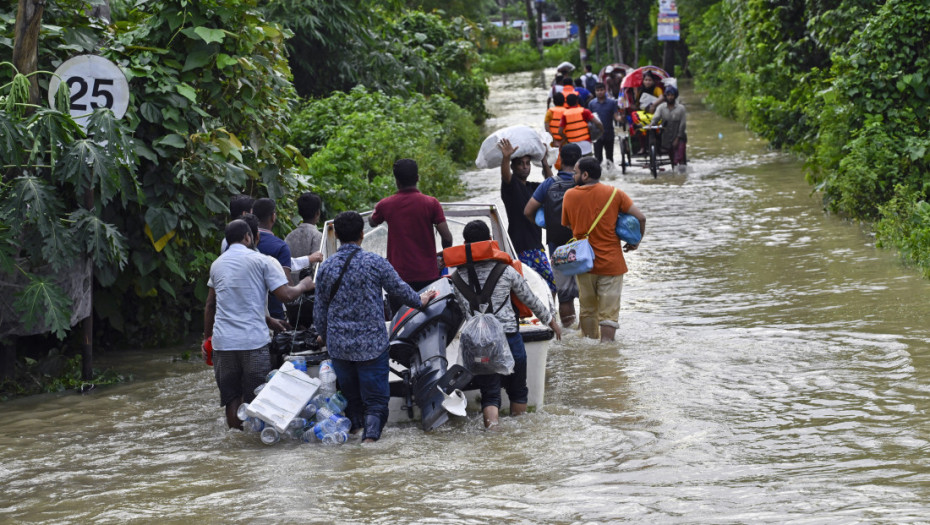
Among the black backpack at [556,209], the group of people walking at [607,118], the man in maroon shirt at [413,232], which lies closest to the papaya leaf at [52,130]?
the man in maroon shirt at [413,232]

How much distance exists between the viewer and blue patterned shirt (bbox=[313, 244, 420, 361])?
7.44 m

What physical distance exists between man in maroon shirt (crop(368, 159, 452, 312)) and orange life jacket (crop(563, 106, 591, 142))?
9499 mm

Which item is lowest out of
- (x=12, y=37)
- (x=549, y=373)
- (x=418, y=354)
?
(x=549, y=373)

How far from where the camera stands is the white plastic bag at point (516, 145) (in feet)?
36.4

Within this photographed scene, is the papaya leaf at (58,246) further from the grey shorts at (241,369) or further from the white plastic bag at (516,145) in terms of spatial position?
the white plastic bag at (516,145)

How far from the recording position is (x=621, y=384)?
905 centimetres

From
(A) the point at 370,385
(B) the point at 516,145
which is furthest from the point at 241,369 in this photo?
(B) the point at 516,145

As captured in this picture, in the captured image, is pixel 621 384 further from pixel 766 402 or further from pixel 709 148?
pixel 709 148

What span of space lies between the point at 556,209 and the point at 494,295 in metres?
2.81

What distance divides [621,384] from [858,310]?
3082 millimetres

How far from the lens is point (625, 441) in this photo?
24.2ft

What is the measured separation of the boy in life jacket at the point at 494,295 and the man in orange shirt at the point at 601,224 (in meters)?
2.08

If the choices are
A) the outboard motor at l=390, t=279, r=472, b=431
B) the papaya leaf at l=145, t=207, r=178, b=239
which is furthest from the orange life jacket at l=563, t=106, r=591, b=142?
the outboard motor at l=390, t=279, r=472, b=431

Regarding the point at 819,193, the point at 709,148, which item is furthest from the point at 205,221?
the point at 709,148
